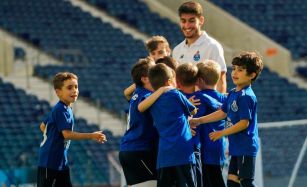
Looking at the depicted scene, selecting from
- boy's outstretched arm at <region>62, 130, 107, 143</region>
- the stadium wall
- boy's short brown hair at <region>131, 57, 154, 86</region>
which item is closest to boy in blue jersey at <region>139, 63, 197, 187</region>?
boy's short brown hair at <region>131, 57, 154, 86</region>

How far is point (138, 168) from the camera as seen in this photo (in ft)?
29.1

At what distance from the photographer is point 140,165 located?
29.1ft

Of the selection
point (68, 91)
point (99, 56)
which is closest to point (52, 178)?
point (68, 91)

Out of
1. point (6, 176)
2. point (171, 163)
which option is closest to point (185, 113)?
point (171, 163)

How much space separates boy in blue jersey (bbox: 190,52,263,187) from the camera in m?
8.59

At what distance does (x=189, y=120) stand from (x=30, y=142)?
877 centimetres

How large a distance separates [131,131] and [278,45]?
1540 centimetres

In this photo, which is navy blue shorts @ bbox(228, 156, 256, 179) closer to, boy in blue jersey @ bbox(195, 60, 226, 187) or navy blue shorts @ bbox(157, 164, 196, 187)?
boy in blue jersey @ bbox(195, 60, 226, 187)

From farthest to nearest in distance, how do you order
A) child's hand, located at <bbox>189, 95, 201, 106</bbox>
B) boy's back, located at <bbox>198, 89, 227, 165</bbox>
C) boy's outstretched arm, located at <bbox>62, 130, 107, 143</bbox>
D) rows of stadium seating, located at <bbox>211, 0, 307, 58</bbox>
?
rows of stadium seating, located at <bbox>211, 0, 307, 58</bbox> < boy's outstretched arm, located at <bbox>62, 130, 107, 143</bbox> < boy's back, located at <bbox>198, 89, 227, 165</bbox> < child's hand, located at <bbox>189, 95, 201, 106</bbox>

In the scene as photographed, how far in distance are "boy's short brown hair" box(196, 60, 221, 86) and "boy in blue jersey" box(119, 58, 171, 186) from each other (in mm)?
414

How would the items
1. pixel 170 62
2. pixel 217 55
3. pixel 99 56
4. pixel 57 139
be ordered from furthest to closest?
pixel 99 56 → pixel 57 139 → pixel 217 55 → pixel 170 62

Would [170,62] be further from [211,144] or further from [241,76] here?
[211,144]

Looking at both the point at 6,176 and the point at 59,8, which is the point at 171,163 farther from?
the point at 59,8

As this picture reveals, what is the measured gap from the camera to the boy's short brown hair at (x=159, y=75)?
8.42 metres
